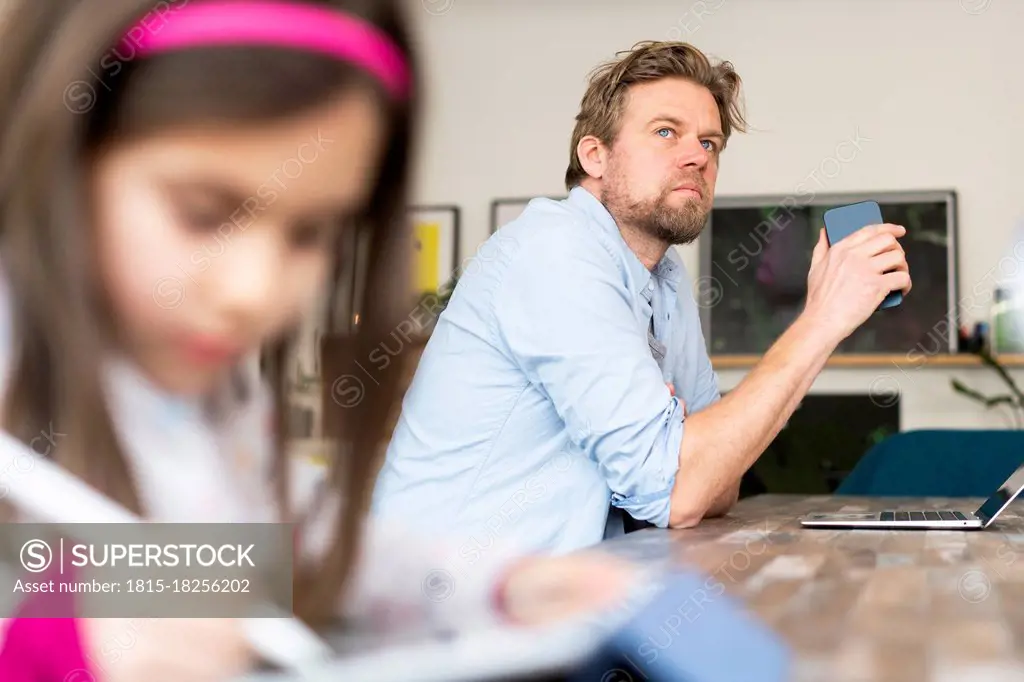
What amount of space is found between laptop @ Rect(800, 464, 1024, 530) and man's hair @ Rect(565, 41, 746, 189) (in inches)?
33.6

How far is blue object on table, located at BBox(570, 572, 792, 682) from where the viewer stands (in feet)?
1.42

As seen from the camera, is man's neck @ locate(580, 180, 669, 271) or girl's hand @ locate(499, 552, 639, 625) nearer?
girl's hand @ locate(499, 552, 639, 625)

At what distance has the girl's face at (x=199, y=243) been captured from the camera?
27 centimetres

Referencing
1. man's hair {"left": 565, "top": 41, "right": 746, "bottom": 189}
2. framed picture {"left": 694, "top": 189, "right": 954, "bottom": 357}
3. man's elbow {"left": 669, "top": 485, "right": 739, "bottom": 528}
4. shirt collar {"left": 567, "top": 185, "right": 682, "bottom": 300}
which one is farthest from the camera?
framed picture {"left": 694, "top": 189, "right": 954, "bottom": 357}

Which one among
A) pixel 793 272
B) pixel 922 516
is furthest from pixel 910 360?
pixel 922 516

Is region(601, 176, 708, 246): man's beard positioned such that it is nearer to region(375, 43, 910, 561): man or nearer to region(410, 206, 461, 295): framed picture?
region(375, 43, 910, 561): man

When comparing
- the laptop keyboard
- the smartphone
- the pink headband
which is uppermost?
the pink headband

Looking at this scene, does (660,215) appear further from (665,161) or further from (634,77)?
(634,77)

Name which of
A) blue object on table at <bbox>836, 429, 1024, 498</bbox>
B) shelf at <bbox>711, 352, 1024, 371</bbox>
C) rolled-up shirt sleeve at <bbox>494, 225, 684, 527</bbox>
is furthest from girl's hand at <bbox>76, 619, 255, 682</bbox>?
shelf at <bbox>711, 352, 1024, 371</bbox>

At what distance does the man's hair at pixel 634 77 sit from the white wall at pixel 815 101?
230cm

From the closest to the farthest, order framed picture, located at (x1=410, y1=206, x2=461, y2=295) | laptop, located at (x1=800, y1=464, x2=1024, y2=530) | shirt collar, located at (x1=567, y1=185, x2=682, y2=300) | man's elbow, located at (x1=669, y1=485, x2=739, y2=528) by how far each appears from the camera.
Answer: laptop, located at (x1=800, y1=464, x2=1024, y2=530) < man's elbow, located at (x1=669, y1=485, x2=739, y2=528) < shirt collar, located at (x1=567, y1=185, x2=682, y2=300) < framed picture, located at (x1=410, y1=206, x2=461, y2=295)

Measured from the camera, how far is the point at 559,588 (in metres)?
0.50

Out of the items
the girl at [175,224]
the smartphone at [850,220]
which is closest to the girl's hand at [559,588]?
the girl at [175,224]

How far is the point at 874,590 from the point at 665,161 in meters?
1.22
